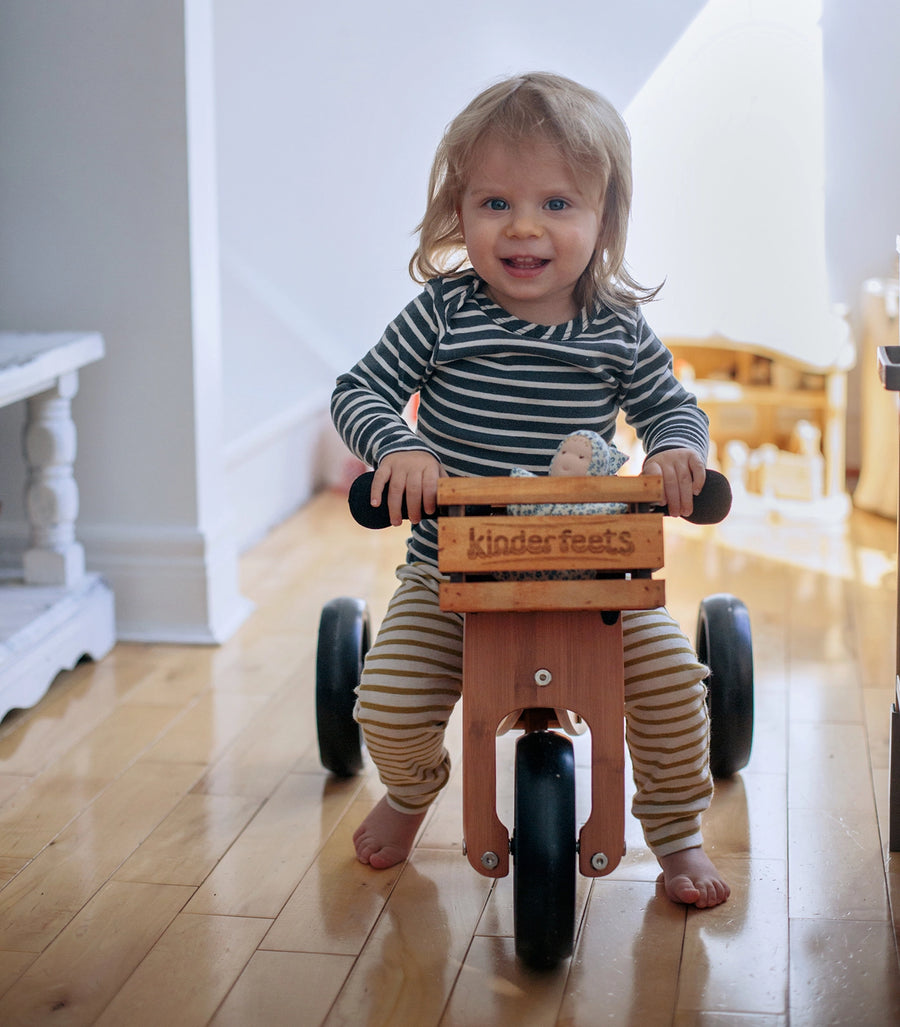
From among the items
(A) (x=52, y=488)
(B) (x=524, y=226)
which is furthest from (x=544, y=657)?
(A) (x=52, y=488)

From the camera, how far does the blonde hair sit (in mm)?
1231

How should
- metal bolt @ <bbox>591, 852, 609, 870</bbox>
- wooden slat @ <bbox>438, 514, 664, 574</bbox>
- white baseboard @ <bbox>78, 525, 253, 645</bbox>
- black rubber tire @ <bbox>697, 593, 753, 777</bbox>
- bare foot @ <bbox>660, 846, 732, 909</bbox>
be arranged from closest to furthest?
wooden slat @ <bbox>438, 514, 664, 574</bbox>, metal bolt @ <bbox>591, 852, 609, 870</bbox>, bare foot @ <bbox>660, 846, 732, 909</bbox>, black rubber tire @ <bbox>697, 593, 753, 777</bbox>, white baseboard @ <bbox>78, 525, 253, 645</bbox>

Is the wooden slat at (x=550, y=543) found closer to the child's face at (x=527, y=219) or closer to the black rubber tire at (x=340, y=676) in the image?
the child's face at (x=527, y=219)

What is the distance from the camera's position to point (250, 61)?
7.28 ft

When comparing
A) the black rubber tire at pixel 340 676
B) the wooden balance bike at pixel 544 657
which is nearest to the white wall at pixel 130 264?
the black rubber tire at pixel 340 676

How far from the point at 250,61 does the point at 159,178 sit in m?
0.32

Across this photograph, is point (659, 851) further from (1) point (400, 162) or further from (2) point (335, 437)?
(2) point (335, 437)

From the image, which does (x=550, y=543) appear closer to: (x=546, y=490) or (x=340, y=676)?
(x=546, y=490)

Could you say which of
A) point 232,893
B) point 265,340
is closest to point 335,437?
point 265,340

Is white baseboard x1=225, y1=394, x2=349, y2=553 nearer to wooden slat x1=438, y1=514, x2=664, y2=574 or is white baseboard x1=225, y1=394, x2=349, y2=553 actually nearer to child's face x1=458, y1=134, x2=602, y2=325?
child's face x1=458, y1=134, x2=602, y2=325

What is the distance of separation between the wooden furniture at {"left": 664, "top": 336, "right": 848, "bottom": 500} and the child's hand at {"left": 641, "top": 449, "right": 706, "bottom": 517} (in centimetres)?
175

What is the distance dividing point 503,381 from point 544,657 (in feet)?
0.98

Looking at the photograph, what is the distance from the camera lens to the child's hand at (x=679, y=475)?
1.16m

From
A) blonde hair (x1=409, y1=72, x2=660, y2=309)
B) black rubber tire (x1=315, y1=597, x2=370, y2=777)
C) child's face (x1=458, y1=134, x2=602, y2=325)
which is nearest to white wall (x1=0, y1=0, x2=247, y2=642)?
black rubber tire (x1=315, y1=597, x2=370, y2=777)
